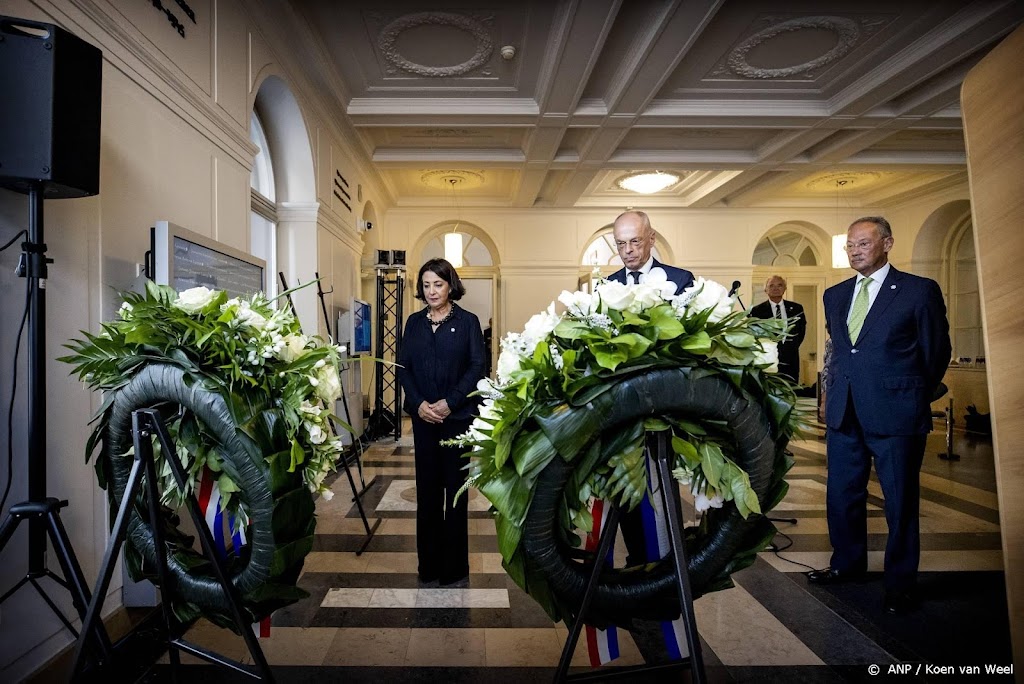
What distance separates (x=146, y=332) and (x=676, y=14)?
429 cm

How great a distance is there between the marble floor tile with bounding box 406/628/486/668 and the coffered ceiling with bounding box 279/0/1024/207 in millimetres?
4102

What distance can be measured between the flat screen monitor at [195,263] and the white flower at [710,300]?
172 cm

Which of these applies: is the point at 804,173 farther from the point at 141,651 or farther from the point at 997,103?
the point at 141,651

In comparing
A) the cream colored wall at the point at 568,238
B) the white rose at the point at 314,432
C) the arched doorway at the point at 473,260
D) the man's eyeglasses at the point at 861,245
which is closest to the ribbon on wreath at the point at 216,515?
the white rose at the point at 314,432

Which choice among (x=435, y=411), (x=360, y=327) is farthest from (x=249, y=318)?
(x=360, y=327)

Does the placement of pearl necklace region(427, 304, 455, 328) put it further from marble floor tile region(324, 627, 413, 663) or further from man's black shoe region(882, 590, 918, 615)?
man's black shoe region(882, 590, 918, 615)

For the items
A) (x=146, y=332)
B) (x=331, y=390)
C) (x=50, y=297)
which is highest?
(x=50, y=297)

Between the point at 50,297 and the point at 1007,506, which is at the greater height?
the point at 50,297

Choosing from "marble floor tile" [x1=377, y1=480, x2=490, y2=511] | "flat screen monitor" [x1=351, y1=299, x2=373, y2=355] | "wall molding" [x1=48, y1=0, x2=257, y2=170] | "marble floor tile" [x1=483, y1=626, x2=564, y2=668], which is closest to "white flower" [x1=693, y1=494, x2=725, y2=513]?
"marble floor tile" [x1=483, y1=626, x2=564, y2=668]

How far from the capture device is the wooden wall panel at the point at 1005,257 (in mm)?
1139

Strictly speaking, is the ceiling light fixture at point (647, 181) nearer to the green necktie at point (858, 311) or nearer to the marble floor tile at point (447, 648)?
the green necktie at point (858, 311)

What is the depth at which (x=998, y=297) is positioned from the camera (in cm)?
119

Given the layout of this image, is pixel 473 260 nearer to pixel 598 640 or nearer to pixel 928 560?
pixel 928 560

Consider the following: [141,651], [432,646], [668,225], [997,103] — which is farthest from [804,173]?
[141,651]
